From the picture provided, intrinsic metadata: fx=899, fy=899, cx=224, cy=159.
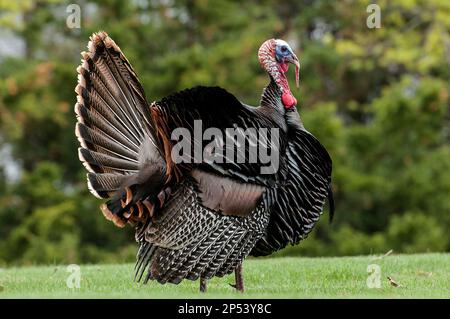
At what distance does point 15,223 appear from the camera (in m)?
17.7

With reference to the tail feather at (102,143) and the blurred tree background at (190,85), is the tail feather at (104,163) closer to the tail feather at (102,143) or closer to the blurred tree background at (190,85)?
the tail feather at (102,143)

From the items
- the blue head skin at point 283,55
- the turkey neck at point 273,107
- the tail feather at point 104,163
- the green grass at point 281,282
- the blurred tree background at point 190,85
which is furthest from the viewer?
the blurred tree background at point 190,85

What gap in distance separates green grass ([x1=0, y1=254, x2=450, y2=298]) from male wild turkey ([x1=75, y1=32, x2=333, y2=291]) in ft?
1.45

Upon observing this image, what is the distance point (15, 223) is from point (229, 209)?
1169 cm

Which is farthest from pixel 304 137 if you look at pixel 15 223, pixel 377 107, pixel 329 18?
pixel 329 18

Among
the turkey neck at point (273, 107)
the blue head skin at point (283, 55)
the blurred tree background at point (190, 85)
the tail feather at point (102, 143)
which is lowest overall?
the blurred tree background at point (190, 85)

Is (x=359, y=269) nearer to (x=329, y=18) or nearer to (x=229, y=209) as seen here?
(x=229, y=209)

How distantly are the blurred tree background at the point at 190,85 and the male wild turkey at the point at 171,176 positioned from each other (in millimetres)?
8218

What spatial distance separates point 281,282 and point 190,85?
8.96 metres

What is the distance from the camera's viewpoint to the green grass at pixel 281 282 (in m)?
7.23

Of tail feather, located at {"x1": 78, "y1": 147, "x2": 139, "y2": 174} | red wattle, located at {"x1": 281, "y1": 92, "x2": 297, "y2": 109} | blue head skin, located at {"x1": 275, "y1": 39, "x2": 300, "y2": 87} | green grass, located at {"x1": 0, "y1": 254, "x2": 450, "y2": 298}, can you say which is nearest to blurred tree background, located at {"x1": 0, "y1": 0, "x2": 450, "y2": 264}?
green grass, located at {"x1": 0, "y1": 254, "x2": 450, "y2": 298}

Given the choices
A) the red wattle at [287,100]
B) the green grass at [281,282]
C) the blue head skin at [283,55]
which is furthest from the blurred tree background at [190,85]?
the red wattle at [287,100]

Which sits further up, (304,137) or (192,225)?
(304,137)

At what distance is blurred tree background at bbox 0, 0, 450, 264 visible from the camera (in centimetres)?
1656
